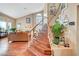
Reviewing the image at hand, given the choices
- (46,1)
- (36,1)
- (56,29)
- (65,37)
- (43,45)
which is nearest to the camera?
(36,1)

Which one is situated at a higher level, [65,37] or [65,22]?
[65,22]

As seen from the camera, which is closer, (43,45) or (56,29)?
(56,29)

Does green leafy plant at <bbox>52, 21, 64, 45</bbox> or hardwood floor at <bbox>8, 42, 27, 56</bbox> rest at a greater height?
green leafy plant at <bbox>52, 21, 64, 45</bbox>

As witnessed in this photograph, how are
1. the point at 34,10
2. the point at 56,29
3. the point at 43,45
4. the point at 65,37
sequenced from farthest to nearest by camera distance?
the point at 43,45, the point at 56,29, the point at 65,37, the point at 34,10

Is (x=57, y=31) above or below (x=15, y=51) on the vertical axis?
above

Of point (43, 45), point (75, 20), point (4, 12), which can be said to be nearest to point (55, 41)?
point (75, 20)

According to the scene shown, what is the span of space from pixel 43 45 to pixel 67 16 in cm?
183

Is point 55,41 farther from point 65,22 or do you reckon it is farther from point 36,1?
point 36,1

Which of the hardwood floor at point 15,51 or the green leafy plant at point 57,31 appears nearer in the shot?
the hardwood floor at point 15,51

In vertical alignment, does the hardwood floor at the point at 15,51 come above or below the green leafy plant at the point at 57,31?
below

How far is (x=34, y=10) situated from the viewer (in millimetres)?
3359

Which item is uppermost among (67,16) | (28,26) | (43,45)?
(67,16)

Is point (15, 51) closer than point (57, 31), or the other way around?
point (15, 51)

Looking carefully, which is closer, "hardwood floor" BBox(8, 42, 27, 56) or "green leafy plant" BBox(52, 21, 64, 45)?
"hardwood floor" BBox(8, 42, 27, 56)
